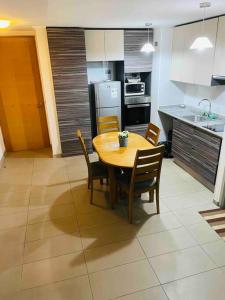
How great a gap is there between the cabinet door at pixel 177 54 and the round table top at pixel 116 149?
1.74 m

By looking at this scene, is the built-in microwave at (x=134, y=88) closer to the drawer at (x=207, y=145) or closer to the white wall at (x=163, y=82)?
the white wall at (x=163, y=82)

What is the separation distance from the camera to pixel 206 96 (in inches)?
165

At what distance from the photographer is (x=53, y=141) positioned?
15.3 feet

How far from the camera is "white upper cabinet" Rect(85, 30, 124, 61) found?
424cm

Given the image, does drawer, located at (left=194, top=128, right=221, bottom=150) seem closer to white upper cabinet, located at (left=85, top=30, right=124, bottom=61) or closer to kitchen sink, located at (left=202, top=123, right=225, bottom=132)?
kitchen sink, located at (left=202, top=123, right=225, bottom=132)

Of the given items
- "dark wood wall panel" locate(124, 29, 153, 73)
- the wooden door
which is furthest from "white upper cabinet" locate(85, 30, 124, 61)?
the wooden door

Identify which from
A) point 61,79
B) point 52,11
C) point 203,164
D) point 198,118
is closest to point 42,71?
point 61,79

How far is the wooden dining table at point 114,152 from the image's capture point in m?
2.70

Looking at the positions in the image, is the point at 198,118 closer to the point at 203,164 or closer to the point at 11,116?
the point at 203,164

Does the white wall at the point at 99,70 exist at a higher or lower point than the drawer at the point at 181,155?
higher

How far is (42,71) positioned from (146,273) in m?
3.64

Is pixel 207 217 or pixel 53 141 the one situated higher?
pixel 53 141

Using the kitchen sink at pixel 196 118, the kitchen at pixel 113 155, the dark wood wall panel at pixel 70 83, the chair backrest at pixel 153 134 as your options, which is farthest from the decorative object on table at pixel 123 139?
the dark wood wall panel at pixel 70 83

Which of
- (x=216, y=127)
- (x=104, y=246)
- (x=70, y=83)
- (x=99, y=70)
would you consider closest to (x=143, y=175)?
(x=104, y=246)
